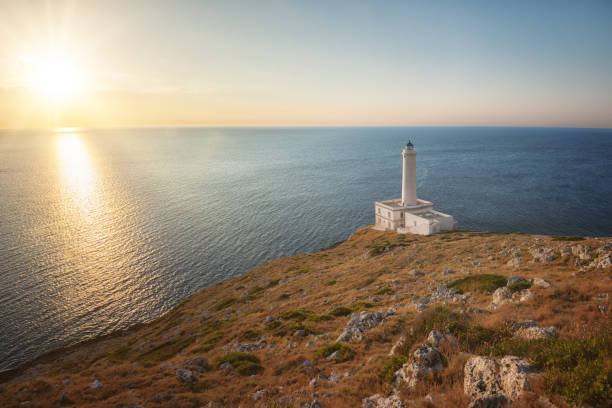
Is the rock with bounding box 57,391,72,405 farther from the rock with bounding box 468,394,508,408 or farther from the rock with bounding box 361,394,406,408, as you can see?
the rock with bounding box 468,394,508,408

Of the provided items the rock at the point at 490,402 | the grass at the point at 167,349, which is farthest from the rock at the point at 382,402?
the grass at the point at 167,349

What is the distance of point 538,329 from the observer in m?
9.38

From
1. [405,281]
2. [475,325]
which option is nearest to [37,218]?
[405,281]

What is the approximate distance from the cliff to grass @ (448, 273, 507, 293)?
98 mm

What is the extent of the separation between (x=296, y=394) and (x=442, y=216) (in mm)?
46390

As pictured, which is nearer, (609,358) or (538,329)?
(609,358)

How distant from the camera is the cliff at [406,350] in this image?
7.52 metres

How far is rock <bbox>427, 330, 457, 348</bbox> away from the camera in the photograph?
980cm

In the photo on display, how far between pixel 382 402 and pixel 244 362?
7996 mm

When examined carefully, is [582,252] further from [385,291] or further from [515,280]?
[385,291]

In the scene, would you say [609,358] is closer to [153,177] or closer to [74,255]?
[74,255]

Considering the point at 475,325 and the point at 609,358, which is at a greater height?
the point at 609,358

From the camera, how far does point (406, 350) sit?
1070cm

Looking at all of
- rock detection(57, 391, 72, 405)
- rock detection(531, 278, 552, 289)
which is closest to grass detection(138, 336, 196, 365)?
rock detection(57, 391, 72, 405)
